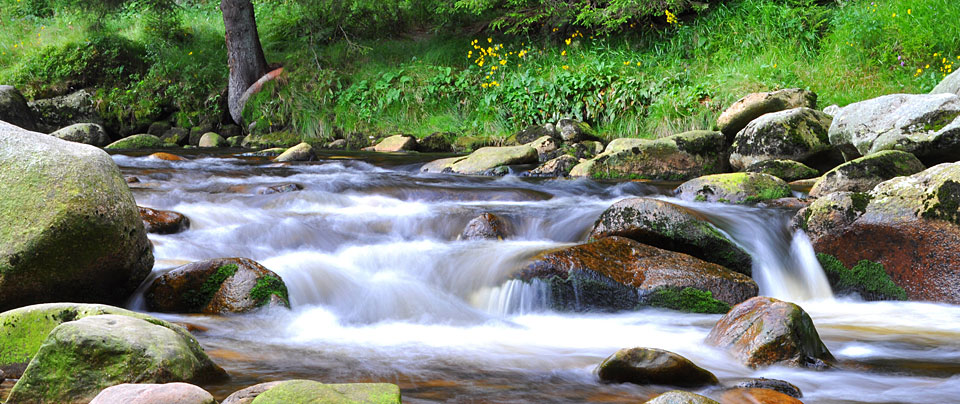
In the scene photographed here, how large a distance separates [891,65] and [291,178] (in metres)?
8.21

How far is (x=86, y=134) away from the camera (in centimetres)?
1367

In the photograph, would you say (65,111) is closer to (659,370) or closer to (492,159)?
(492,159)

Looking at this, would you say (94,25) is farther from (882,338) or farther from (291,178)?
(882,338)

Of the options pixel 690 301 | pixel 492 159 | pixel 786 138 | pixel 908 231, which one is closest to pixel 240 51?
pixel 492 159

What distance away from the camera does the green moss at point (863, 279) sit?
502 cm

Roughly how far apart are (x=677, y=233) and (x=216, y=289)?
313 cm

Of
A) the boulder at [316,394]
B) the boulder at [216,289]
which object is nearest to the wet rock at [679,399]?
the boulder at [316,394]

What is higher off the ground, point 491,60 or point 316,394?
point 491,60

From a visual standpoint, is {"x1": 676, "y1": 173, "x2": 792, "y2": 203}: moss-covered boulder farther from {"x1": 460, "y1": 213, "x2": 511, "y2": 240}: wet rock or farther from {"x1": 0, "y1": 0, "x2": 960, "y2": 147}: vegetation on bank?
{"x1": 0, "y1": 0, "x2": 960, "y2": 147}: vegetation on bank

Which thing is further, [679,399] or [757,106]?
[757,106]

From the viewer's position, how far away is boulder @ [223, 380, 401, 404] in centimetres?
220

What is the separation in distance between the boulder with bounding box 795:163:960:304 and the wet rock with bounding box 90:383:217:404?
4613 mm

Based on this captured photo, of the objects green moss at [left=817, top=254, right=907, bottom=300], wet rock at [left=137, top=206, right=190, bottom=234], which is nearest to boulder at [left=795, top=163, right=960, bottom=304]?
green moss at [left=817, top=254, right=907, bottom=300]

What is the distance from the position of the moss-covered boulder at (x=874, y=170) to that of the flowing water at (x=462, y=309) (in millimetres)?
915
